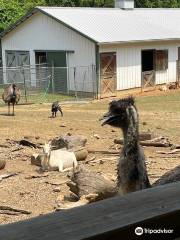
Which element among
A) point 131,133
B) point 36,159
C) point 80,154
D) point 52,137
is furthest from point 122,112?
point 52,137

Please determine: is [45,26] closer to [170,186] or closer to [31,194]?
[31,194]

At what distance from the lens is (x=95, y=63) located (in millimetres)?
28938

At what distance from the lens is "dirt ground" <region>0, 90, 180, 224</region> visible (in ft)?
29.5

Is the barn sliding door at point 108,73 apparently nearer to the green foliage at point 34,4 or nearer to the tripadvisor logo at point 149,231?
the green foliage at point 34,4

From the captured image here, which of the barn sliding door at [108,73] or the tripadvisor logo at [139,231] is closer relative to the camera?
the tripadvisor logo at [139,231]

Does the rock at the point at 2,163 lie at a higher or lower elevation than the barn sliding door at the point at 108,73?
lower

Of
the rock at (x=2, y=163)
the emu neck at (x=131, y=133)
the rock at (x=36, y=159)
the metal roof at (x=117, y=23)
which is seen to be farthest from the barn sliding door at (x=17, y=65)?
the emu neck at (x=131, y=133)

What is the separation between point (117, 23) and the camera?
32.8 m

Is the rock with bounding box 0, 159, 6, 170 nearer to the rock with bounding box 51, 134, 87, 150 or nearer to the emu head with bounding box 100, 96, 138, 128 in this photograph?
the rock with bounding box 51, 134, 87, 150

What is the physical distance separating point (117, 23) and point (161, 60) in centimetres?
349

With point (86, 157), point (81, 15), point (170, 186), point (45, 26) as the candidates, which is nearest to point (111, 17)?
point (81, 15)

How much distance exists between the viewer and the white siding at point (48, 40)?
96.6 feet

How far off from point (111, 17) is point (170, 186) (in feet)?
104

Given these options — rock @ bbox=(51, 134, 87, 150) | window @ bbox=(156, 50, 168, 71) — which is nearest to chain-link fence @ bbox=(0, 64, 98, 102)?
window @ bbox=(156, 50, 168, 71)
